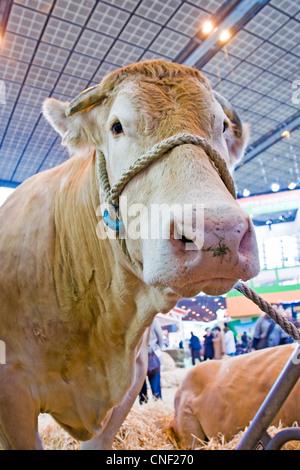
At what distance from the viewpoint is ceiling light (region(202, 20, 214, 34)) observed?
552 cm

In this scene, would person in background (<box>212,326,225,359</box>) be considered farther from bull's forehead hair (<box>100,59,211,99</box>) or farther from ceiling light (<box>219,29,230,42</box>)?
bull's forehead hair (<box>100,59,211,99</box>)

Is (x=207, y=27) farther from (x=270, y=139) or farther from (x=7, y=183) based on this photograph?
(x=7, y=183)

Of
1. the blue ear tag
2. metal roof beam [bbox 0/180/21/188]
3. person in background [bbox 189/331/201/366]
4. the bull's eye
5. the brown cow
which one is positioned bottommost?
the brown cow

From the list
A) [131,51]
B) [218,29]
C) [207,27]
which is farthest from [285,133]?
[131,51]

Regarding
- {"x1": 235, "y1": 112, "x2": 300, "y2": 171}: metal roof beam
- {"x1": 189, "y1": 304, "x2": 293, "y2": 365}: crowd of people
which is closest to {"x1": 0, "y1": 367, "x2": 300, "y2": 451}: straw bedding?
{"x1": 189, "y1": 304, "x2": 293, "y2": 365}: crowd of people

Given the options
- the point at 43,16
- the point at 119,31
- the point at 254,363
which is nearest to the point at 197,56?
the point at 119,31

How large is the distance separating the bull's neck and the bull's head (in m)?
0.21

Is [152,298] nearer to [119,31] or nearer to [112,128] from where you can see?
[112,128]

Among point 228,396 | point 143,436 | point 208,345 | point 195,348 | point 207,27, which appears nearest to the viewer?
point 228,396

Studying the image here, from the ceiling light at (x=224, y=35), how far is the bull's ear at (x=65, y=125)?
183 inches

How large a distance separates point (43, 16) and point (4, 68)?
1254mm

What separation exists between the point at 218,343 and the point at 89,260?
4.87 metres

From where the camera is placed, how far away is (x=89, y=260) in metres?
1.69

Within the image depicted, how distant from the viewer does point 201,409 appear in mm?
2643
